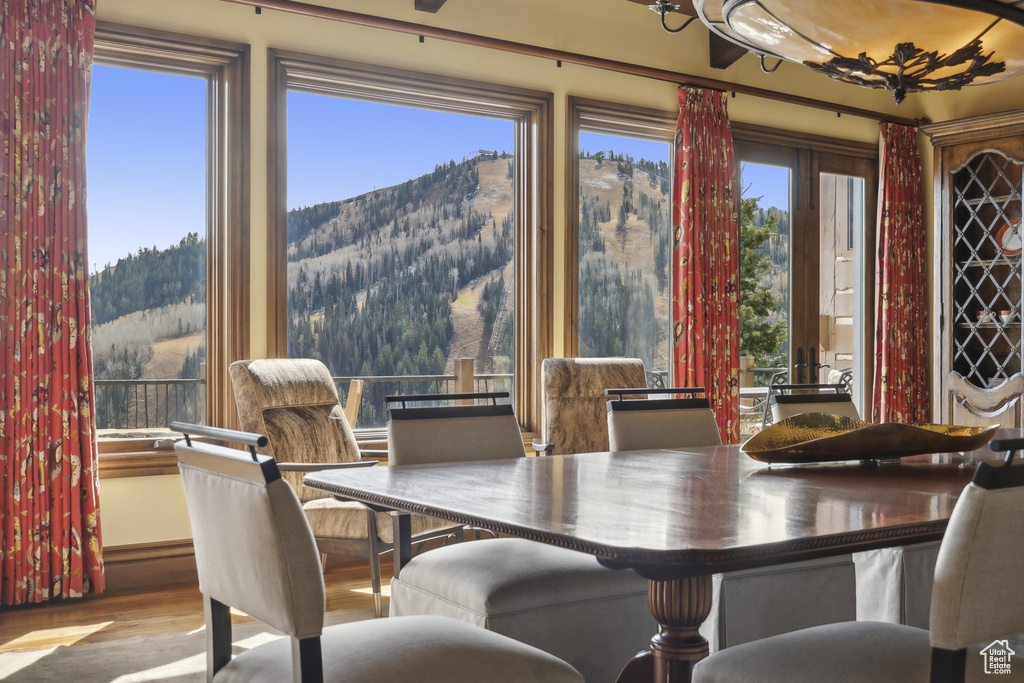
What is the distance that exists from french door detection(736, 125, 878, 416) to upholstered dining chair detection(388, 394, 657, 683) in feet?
11.8

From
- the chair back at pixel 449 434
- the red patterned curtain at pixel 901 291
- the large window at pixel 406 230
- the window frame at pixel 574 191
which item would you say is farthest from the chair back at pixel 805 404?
the red patterned curtain at pixel 901 291

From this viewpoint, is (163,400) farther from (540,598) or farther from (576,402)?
(540,598)

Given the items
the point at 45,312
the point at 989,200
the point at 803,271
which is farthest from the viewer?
the point at 803,271

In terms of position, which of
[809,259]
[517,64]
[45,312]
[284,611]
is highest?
[517,64]

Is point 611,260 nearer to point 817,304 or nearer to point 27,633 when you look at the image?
point 817,304

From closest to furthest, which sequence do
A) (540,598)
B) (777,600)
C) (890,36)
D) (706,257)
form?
(540,598) < (777,600) < (890,36) < (706,257)

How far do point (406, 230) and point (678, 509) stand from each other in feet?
10.5

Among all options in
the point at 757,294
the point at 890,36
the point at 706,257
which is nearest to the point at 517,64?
the point at 706,257

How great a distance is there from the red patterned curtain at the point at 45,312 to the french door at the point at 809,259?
3715 mm

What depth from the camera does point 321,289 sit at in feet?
14.5

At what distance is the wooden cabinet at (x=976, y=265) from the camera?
551 centimetres

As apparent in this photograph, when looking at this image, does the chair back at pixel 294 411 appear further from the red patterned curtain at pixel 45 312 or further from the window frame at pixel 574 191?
the window frame at pixel 574 191

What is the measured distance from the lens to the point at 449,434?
2.66 metres

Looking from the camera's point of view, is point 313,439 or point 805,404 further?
point 313,439
